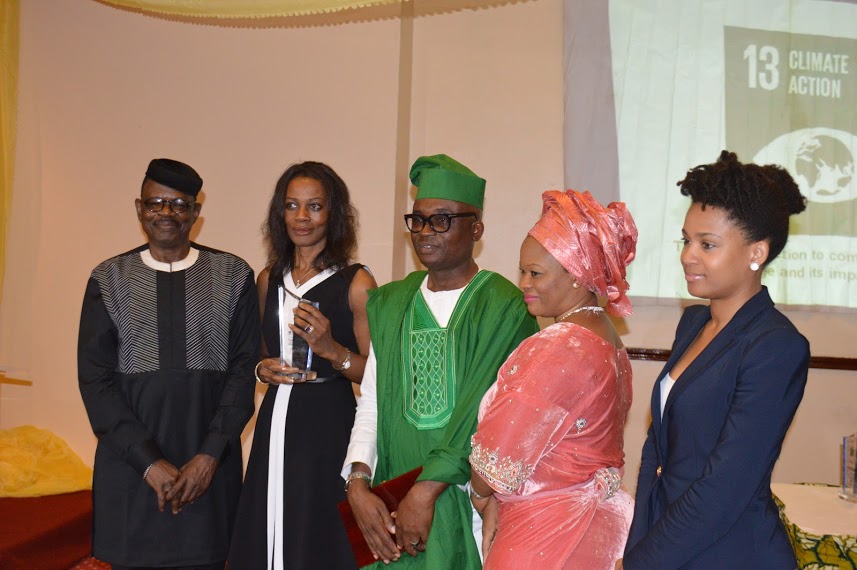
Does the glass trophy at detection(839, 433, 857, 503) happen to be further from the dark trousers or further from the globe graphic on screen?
the dark trousers

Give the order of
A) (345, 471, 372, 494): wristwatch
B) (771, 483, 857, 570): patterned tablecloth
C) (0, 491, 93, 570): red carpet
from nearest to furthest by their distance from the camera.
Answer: (345, 471, 372, 494): wristwatch, (771, 483, 857, 570): patterned tablecloth, (0, 491, 93, 570): red carpet

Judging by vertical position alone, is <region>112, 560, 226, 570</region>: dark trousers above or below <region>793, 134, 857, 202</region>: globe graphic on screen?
below

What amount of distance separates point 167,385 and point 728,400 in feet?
6.01

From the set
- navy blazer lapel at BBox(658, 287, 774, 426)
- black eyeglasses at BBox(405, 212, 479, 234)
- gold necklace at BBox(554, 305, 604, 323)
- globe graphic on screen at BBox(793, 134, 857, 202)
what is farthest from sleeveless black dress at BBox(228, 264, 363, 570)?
globe graphic on screen at BBox(793, 134, 857, 202)

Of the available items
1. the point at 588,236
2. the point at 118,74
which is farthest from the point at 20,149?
the point at 588,236

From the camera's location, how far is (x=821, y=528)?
2697 millimetres

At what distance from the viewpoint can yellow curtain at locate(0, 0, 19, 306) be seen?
4676mm

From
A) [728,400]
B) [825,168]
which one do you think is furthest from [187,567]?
[825,168]

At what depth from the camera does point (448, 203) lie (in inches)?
99.0

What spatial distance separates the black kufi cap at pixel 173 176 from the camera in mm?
2924

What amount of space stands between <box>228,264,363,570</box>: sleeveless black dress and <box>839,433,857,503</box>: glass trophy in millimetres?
1784

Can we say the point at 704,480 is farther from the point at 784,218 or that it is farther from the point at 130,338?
the point at 130,338

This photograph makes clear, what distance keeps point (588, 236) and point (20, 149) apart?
161 inches

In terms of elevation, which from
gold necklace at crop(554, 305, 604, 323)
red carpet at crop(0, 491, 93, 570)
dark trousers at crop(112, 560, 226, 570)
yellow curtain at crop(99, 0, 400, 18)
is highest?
yellow curtain at crop(99, 0, 400, 18)
